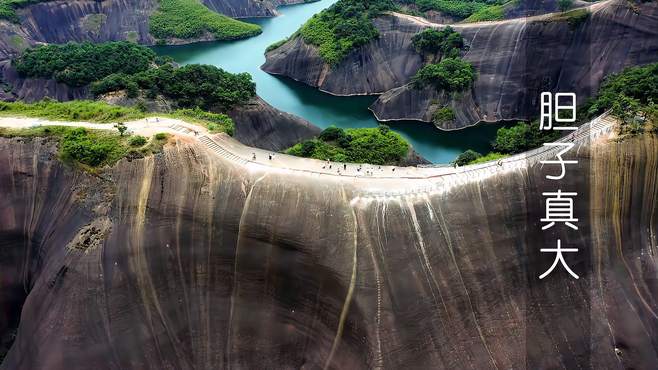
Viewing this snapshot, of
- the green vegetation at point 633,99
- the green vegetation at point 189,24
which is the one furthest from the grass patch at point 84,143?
the green vegetation at point 189,24

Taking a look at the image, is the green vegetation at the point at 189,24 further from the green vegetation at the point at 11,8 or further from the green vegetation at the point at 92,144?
the green vegetation at the point at 92,144

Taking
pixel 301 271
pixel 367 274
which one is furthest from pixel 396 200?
pixel 301 271

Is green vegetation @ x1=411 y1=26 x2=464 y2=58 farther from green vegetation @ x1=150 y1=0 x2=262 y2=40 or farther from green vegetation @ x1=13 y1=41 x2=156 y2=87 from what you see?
green vegetation @ x1=150 y1=0 x2=262 y2=40

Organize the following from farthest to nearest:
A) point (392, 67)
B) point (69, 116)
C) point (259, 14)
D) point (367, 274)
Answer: point (259, 14), point (392, 67), point (69, 116), point (367, 274)

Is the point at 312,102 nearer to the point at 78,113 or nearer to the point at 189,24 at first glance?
the point at 78,113

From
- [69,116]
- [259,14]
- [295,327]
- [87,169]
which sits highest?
[259,14]

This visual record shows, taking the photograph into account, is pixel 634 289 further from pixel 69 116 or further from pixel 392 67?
pixel 392 67
